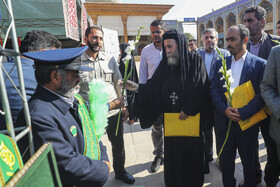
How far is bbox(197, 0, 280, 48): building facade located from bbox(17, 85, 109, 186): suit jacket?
27805 millimetres

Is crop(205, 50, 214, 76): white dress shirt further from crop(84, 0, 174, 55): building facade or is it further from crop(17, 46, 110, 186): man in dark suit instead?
crop(84, 0, 174, 55): building facade

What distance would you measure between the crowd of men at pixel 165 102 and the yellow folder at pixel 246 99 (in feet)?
0.20

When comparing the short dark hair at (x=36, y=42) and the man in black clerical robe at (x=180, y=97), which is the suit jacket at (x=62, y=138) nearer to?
the short dark hair at (x=36, y=42)

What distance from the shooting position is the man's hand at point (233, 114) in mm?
1992

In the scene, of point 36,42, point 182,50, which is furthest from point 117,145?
point 36,42

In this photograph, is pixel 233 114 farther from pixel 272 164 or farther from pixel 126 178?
pixel 126 178

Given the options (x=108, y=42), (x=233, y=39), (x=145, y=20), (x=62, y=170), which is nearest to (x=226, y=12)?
(x=145, y=20)

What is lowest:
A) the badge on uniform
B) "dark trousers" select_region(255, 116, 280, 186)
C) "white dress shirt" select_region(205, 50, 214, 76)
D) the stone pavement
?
the stone pavement

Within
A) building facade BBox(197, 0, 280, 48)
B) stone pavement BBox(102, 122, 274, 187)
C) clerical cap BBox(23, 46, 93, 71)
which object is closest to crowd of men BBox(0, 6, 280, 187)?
clerical cap BBox(23, 46, 93, 71)

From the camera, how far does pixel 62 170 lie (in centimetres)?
107

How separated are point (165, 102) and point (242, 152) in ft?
3.38

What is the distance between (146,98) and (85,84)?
0.81 m

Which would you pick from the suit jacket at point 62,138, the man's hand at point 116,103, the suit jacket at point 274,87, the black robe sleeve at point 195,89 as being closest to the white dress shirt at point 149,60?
the black robe sleeve at point 195,89

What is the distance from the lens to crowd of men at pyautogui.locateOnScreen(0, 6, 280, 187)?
45.7 inches
